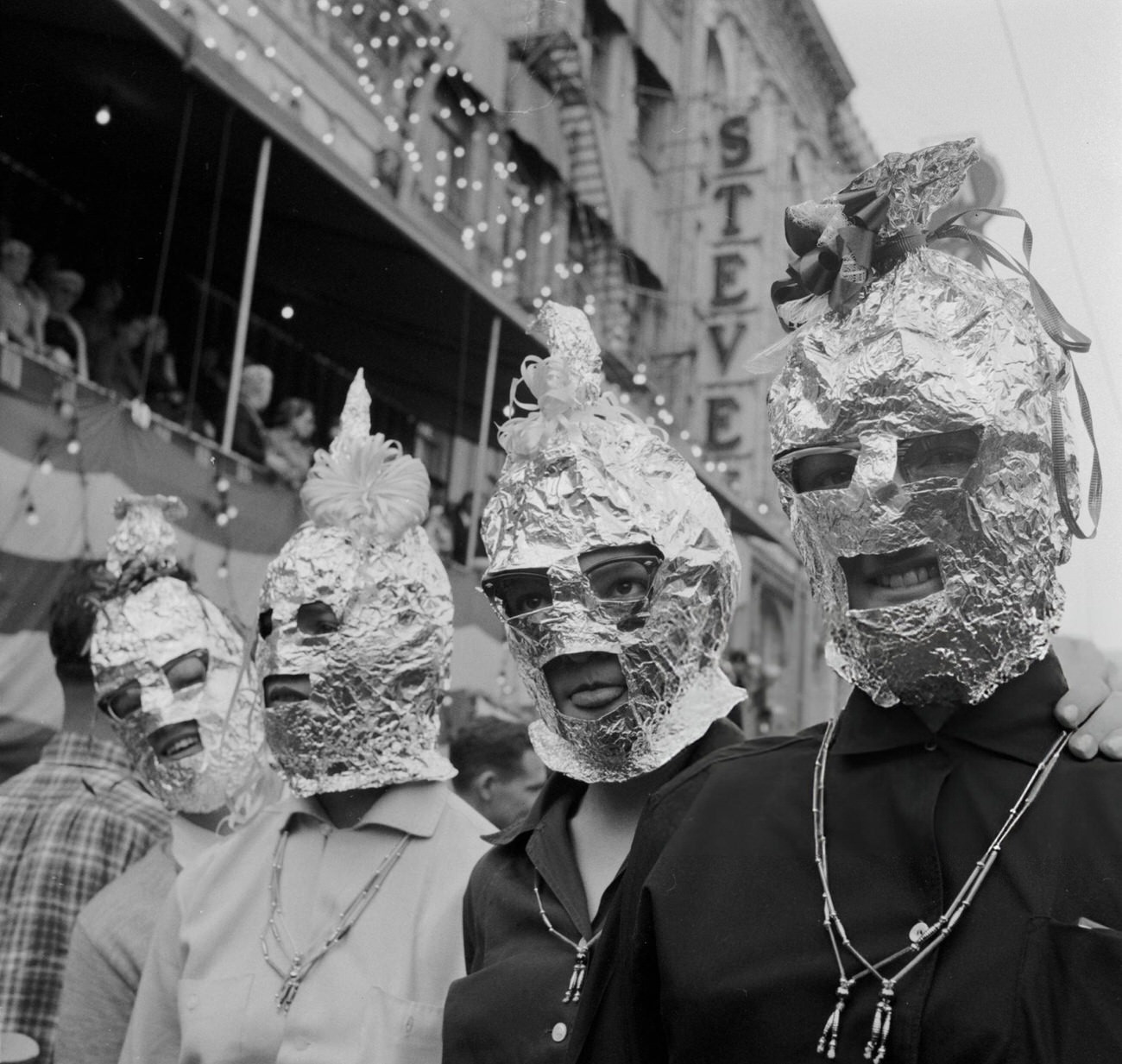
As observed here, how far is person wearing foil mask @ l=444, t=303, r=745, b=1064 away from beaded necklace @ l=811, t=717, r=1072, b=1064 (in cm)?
99

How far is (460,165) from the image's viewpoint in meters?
13.9

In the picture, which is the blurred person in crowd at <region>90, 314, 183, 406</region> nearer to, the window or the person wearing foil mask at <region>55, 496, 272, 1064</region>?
the person wearing foil mask at <region>55, 496, 272, 1064</region>

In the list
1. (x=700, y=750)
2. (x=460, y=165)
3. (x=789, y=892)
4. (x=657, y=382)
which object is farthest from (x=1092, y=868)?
(x=657, y=382)

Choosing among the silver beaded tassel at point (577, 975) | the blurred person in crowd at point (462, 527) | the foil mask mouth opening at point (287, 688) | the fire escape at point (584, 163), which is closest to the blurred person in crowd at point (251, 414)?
the blurred person in crowd at point (462, 527)

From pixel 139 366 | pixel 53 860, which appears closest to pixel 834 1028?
pixel 53 860

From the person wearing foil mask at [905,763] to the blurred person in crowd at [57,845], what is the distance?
110 inches

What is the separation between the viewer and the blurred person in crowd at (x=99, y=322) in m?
7.80

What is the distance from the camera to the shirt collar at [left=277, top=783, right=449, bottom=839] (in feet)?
12.4

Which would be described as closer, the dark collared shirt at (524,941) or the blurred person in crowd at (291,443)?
the dark collared shirt at (524,941)

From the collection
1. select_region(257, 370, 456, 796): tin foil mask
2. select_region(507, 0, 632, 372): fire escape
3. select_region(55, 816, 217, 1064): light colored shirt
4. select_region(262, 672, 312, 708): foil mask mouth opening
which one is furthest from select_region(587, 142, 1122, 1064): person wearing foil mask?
select_region(507, 0, 632, 372): fire escape

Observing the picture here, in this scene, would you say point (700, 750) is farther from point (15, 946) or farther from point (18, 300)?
point (18, 300)

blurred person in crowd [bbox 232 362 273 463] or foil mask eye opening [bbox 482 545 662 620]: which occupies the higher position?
blurred person in crowd [bbox 232 362 273 463]

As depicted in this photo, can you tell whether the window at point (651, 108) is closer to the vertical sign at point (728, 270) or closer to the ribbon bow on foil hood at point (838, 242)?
the vertical sign at point (728, 270)

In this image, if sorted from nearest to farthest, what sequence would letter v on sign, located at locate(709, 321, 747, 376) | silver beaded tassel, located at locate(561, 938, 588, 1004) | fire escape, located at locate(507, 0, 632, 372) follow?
silver beaded tassel, located at locate(561, 938, 588, 1004)
fire escape, located at locate(507, 0, 632, 372)
letter v on sign, located at locate(709, 321, 747, 376)
